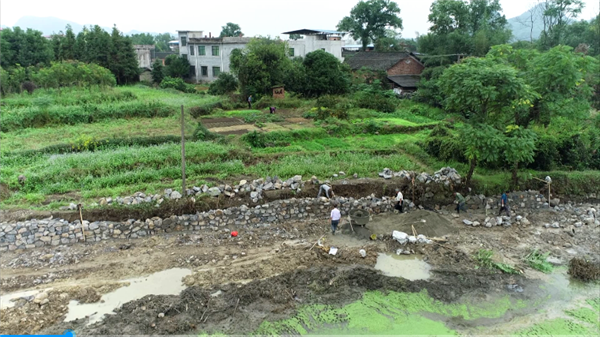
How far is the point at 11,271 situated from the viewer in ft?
33.3

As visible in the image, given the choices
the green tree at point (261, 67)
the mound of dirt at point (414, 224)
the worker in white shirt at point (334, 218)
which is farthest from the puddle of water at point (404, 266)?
the green tree at point (261, 67)

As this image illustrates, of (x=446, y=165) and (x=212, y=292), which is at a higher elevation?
(x=446, y=165)

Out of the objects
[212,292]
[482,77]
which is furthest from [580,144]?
[212,292]

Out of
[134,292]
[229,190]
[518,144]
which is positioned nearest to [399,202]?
[518,144]

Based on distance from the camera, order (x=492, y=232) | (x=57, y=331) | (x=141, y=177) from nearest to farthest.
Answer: (x=57, y=331), (x=492, y=232), (x=141, y=177)

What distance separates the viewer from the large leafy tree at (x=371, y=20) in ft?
188

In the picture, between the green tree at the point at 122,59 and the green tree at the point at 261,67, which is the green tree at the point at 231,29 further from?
the green tree at the point at 261,67

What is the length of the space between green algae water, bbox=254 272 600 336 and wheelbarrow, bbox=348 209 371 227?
3043 mm

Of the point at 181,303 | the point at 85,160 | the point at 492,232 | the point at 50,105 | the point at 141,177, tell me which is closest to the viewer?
the point at 181,303

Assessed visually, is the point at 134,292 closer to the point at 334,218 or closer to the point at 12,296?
the point at 12,296

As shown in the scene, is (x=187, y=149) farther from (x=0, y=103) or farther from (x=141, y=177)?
(x=0, y=103)

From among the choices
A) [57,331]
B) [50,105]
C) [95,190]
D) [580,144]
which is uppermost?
[50,105]

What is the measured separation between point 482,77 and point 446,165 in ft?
15.4

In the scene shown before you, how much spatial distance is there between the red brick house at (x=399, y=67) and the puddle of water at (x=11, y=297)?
99.2 feet
